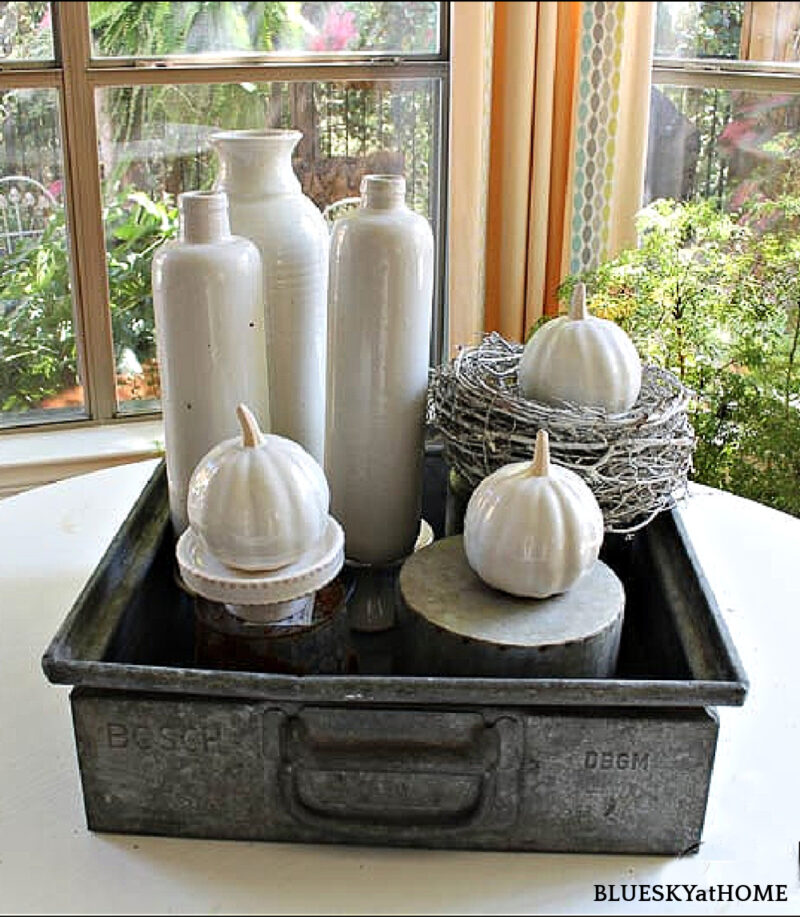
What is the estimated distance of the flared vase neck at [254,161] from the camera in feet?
3.33

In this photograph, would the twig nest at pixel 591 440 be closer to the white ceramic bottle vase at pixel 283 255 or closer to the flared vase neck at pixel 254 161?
the white ceramic bottle vase at pixel 283 255

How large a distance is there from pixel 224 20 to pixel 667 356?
1.10 m

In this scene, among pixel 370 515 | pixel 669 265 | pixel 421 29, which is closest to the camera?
pixel 370 515

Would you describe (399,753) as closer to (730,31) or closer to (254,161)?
(254,161)

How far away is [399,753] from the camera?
80 centimetres

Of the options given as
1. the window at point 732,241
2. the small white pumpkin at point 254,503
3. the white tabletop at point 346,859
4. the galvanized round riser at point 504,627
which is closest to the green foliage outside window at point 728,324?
the window at point 732,241

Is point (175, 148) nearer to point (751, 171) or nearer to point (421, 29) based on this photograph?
point (421, 29)

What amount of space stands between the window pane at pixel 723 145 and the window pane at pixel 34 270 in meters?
1.20

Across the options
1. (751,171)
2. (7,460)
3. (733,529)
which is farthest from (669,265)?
(7,460)

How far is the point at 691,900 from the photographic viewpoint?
2.58 ft

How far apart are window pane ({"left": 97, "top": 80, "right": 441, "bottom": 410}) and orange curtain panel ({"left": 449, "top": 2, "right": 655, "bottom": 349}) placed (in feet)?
0.52

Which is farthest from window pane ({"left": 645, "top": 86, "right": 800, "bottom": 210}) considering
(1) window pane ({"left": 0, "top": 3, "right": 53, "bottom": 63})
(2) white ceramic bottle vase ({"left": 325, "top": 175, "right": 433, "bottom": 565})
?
(2) white ceramic bottle vase ({"left": 325, "top": 175, "right": 433, "bottom": 565})

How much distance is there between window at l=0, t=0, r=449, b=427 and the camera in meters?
2.21

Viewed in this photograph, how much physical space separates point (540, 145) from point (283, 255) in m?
1.44
